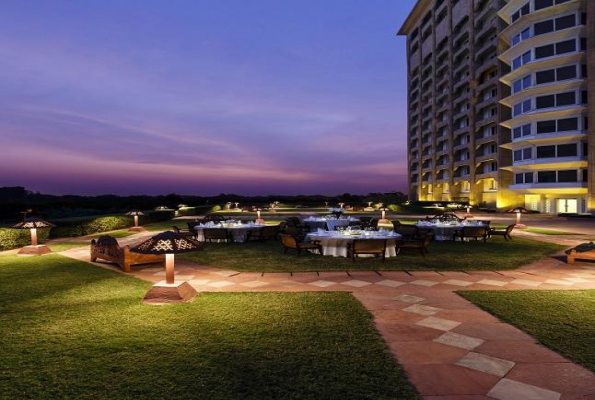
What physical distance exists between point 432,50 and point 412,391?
75.5m

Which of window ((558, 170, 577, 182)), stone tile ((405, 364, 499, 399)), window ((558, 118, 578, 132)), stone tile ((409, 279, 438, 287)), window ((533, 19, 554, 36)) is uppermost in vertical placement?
window ((533, 19, 554, 36))

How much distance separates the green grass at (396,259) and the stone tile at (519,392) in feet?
22.1

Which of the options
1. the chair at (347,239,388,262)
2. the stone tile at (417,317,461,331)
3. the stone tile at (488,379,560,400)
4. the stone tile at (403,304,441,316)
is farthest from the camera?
the chair at (347,239,388,262)

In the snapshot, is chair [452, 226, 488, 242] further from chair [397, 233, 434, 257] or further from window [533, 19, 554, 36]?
window [533, 19, 554, 36]

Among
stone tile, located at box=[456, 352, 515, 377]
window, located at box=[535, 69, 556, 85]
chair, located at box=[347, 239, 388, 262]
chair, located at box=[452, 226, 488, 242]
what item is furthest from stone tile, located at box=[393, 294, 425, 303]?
window, located at box=[535, 69, 556, 85]

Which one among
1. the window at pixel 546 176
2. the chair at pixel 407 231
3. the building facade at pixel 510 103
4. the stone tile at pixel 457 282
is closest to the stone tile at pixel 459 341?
the stone tile at pixel 457 282

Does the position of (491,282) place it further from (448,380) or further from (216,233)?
(216,233)

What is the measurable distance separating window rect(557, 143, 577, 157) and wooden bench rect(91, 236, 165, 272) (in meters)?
40.6

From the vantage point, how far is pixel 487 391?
4035 mm

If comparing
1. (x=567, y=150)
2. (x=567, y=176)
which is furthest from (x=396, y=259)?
(x=567, y=150)

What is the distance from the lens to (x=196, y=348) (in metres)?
5.19

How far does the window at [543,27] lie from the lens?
38.7m

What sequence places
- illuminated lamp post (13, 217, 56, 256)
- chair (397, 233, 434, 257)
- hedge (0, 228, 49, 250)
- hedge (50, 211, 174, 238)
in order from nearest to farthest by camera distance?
chair (397, 233, 434, 257) < illuminated lamp post (13, 217, 56, 256) < hedge (0, 228, 49, 250) < hedge (50, 211, 174, 238)

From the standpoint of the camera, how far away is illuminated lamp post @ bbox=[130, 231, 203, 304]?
732 centimetres
